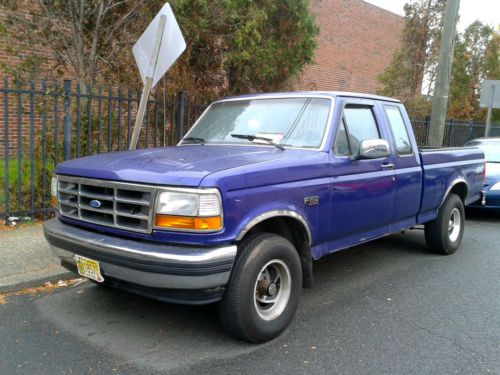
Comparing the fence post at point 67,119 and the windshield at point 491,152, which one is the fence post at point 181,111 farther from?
the windshield at point 491,152

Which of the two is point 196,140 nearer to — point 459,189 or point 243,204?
point 243,204

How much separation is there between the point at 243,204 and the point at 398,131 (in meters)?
2.70

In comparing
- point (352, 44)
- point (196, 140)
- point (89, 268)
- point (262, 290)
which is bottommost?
point (262, 290)

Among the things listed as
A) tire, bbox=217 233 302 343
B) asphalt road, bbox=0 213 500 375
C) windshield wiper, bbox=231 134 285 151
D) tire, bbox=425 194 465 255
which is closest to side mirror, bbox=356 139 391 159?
windshield wiper, bbox=231 134 285 151

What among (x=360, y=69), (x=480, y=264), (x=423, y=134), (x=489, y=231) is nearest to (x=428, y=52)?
(x=423, y=134)

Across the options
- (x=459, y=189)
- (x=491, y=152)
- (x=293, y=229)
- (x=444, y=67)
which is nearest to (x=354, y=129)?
(x=293, y=229)

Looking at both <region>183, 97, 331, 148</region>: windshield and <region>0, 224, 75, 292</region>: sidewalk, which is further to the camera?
<region>0, 224, 75, 292</region>: sidewalk

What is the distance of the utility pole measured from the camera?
9.84 m

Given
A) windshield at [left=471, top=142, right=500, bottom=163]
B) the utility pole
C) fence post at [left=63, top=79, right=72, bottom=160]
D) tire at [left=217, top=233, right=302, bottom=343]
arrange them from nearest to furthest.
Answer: tire at [left=217, top=233, right=302, bottom=343] → fence post at [left=63, top=79, right=72, bottom=160] → windshield at [left=471, top=142, right=500, bottom=163] → the utility pole

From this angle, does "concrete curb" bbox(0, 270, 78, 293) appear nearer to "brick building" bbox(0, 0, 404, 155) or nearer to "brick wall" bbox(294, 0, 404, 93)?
"brick building" bbox(0, 0, 404, 155)

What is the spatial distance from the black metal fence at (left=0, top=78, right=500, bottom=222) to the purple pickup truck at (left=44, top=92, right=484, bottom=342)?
256 centimetres

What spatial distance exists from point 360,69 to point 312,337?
18.3 meters

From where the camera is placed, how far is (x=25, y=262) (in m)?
5.00

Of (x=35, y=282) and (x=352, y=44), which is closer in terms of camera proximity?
(x=35, y=282)
